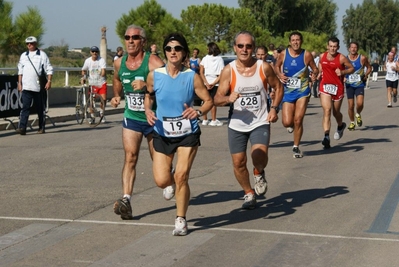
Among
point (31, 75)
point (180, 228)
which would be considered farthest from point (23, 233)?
point (31, 75)

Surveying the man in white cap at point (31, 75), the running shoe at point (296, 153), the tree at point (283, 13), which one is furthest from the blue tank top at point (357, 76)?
the tree at point (283, 13)

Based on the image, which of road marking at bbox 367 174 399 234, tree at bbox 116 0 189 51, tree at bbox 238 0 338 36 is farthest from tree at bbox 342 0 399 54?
road marking at bbox 367 174 399 234

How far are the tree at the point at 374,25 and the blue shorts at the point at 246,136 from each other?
103 meters

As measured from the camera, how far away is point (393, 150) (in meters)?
15.1

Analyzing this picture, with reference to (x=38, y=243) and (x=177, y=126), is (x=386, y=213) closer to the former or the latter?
(x=177, y=126)

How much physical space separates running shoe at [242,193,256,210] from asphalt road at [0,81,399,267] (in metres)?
0.08

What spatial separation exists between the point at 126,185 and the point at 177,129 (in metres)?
1.15

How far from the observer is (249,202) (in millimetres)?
9344

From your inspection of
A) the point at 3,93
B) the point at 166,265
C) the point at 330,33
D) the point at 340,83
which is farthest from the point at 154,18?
the point at 330,33

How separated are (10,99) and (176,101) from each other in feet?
39.7

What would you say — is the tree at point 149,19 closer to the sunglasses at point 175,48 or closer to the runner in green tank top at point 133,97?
the runner in green tank top at point 133,97

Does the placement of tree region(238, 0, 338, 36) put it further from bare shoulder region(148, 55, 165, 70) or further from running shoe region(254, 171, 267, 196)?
bare shoulder region(148, 55, 165, 70)

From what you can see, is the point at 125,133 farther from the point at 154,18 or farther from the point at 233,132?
the point at 154,18

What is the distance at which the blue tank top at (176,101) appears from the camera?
8133 mm
